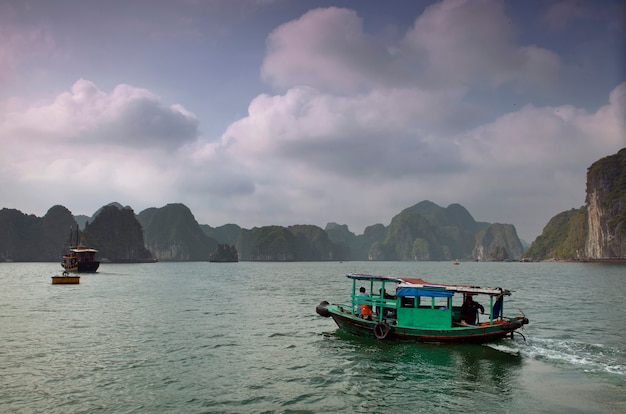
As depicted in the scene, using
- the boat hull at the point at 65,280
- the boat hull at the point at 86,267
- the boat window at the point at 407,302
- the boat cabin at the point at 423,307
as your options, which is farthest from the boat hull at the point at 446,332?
the boat hull at the point at 86,267

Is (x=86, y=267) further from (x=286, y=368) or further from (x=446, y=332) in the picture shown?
(x=446, y=332)

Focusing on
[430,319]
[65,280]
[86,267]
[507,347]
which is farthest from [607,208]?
[65,280]

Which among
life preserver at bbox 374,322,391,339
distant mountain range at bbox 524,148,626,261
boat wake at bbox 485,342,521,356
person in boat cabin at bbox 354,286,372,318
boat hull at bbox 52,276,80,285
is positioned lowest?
boat hull at bbox 52,276,80,285

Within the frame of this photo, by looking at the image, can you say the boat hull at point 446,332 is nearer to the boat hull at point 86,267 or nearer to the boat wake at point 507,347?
the boat wake at point 507,347

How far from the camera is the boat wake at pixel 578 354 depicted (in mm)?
18250

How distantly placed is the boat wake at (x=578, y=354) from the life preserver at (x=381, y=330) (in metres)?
6.61

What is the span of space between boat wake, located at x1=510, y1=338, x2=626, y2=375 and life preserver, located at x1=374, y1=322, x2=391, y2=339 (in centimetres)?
661

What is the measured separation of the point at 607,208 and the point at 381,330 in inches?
7638

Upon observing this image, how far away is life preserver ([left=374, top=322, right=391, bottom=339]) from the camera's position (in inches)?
870

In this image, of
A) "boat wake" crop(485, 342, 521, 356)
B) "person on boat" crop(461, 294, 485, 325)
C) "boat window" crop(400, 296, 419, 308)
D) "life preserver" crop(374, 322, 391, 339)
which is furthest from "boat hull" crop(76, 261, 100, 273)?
"boat wake" crop(485, 342, 521, 356)

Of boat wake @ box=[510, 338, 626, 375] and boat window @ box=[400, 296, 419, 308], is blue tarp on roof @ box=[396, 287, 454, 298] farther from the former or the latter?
boat wake @ box=[510, 338, 626, 375]

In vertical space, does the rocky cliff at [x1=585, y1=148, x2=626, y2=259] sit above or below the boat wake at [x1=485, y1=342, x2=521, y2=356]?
above

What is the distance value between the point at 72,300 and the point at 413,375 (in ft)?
129

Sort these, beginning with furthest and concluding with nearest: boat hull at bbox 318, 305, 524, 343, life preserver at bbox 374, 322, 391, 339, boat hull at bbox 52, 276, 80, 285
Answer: boat hull at bbox 52, 276, 80, 285
life preserver at bbox 374, 322, 391, 339
boat hull at bbox 318, 305, 524, 343
